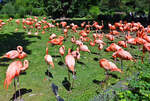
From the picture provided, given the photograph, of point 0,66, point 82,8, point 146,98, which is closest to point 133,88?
point 146,98

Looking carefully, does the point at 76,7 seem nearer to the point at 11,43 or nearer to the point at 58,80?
the point at 11,43

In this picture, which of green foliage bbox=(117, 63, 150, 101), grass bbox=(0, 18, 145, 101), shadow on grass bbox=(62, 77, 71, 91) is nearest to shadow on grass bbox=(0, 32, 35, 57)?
grass bbox=(0, 18, 145, 101)

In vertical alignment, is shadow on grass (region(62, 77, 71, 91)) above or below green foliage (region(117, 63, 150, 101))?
below

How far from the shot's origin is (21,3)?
53.8 metres

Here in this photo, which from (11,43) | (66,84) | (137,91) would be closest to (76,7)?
(11,43)

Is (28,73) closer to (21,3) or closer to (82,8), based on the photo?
(82,8)

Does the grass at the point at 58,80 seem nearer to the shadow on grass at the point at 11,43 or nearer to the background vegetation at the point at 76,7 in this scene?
the shadow on grass at the point at 11,43

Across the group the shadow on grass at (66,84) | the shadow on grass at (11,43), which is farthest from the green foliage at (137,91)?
the shadow on grass at (11,43)

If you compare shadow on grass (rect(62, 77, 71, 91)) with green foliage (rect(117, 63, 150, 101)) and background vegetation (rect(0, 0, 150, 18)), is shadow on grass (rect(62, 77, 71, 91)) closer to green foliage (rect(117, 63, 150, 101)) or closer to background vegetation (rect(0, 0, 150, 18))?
green foliage (rect(117, 63, 150, 101))

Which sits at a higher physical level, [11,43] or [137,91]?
[137,91]

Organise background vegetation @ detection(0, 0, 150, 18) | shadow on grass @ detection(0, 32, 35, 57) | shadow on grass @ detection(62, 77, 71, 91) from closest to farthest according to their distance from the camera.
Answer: shadow on grass @ detection(62, 77, 71, 91) < shadow on grass @ detection(0, 32, 35, 57) < background vegetation @ detection(0, 0, 150, 18)

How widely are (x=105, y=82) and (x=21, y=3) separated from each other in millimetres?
54678

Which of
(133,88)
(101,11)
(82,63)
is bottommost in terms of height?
(101,11)

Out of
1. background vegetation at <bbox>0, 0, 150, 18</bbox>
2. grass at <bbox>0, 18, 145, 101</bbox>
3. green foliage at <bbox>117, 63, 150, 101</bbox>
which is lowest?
background vegetation at <bbox>0, 0, 150, 18</bbox>
